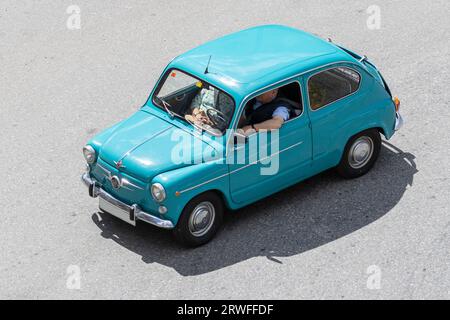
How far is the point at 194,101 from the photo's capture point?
9906 millimetres

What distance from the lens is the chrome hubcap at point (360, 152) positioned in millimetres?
10453

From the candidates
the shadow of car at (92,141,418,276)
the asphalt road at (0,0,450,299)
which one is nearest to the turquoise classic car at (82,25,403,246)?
the shadow of car at (92,141,418,276)

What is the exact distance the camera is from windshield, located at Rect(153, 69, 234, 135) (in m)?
9.56

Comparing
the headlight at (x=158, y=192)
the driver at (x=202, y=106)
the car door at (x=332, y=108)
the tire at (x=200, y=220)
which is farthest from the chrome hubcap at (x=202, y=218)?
the car door at (x=332, y=108)

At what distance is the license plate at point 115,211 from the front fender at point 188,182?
0.44 metres

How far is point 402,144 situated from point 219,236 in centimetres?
291

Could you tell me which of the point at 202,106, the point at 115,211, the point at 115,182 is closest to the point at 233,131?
the point at 202,106

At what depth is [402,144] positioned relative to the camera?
1116 cm

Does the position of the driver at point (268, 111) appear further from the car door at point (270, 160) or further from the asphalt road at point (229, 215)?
the asphalt road at point (229, 215)

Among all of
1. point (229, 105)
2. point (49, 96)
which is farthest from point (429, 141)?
point (49, 96)
